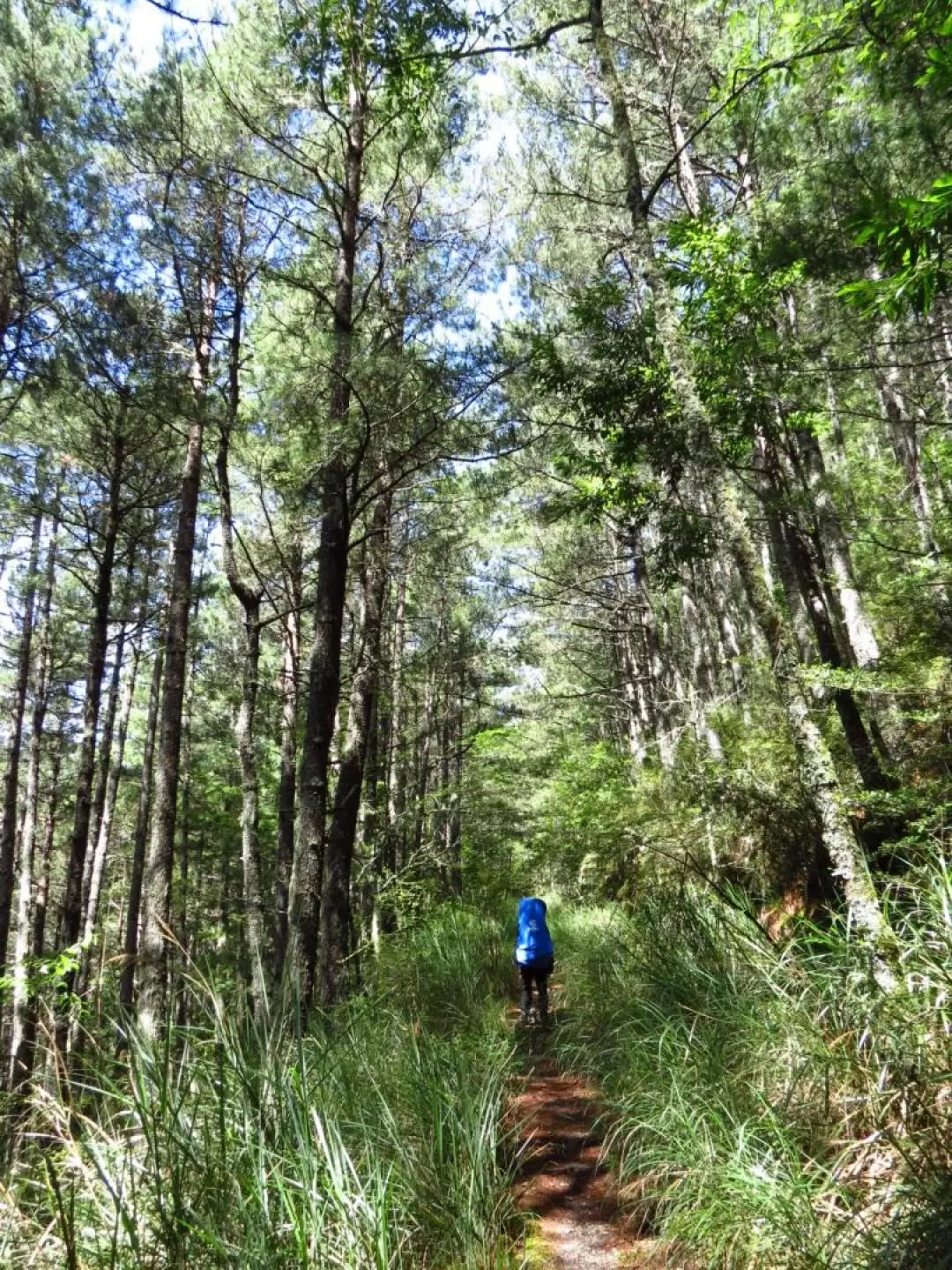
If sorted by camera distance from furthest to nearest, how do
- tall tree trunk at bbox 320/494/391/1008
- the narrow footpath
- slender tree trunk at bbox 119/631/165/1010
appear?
slender tree trunk at bbox 119/631/165/1010, tall tree trunk at bbox 320/494/391/1008, the narrow footpath

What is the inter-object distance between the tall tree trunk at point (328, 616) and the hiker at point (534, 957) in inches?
73.7

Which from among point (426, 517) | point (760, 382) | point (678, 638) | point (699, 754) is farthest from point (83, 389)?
point (678, 638)

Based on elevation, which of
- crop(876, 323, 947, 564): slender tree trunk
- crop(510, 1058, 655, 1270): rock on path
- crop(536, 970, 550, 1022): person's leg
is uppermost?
crop(876, 323, 947, 564): slender tree trunk

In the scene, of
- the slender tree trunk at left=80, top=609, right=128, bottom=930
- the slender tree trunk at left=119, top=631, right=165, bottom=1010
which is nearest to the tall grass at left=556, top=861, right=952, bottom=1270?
the slender tree trunk at left=80, top=609, right=128, bottom=930

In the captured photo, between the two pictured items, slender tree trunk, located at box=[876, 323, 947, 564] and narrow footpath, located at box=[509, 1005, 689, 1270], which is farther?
slender tree trunk, located at box=[876, 323, 947, 564]

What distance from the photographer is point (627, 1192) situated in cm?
308

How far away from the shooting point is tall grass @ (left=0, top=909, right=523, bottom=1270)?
1.83 m

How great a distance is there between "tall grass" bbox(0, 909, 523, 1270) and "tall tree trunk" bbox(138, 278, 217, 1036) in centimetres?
407

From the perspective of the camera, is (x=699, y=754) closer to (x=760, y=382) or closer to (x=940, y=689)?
(x=940, y=689)

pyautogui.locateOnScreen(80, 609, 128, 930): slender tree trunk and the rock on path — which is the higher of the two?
pyautogui.locateOnScreen(80, 609, 128, 930): slender tree trunk

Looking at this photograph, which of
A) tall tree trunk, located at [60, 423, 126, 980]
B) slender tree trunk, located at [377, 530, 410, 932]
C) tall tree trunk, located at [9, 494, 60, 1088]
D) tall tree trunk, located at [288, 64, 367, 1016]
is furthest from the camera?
slender tree trunk, located at [377, 530, 410, 932]

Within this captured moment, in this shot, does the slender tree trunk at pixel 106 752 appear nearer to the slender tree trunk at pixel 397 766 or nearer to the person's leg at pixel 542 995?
the slender tree trunk at pixel 397 766

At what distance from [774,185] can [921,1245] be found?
1077 cm

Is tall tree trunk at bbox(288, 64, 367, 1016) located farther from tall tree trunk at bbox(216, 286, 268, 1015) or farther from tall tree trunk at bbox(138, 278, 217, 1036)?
tall tree trunk at bbox(216, 286, 268, 1015)
